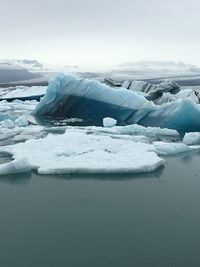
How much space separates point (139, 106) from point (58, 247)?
7.31 metres

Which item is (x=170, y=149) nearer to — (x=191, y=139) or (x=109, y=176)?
(x=191, y=139)

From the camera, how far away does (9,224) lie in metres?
3.34

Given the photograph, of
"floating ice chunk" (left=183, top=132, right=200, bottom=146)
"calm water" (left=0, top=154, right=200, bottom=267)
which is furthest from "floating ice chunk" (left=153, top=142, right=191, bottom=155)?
"calm water" (left=0, top=154, right=200, bottom=267)

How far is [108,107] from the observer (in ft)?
34.6

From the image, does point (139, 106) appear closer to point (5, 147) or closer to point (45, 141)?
point (45, 141)

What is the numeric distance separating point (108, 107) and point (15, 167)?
19.4 feet

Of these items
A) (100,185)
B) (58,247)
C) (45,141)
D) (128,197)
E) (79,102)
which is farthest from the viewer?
(79,102)

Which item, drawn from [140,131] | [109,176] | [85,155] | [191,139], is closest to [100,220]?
[109,176]

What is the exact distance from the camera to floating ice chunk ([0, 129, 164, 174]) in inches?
194

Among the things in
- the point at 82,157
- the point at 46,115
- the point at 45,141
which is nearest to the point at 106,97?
the point at 46,115

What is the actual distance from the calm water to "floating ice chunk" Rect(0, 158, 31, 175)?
0.16 metres

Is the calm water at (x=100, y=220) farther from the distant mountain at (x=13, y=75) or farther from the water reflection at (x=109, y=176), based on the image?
the distant mountain at (x=13, y=75)

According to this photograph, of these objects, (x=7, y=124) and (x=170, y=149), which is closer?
(x=170, y=149)

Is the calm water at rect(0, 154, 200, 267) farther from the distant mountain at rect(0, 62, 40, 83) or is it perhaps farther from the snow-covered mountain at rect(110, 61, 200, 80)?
the distant mountain at rect(0, 62, 40, 83)
